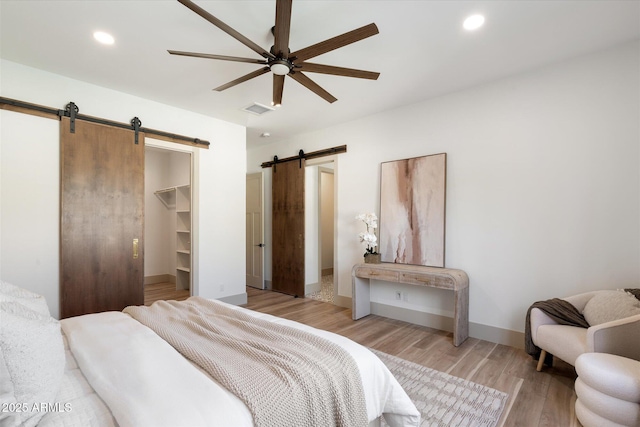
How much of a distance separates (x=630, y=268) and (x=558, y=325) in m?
0.82

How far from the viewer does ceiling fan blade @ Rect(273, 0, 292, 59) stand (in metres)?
1.72


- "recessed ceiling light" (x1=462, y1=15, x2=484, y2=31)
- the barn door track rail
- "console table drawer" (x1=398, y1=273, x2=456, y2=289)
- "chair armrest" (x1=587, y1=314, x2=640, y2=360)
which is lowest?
"chair armrest" (x1=587, y1=314, x2=640, y2=360)

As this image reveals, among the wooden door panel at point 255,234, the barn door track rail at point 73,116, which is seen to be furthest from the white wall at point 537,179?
the barn door track rail at point 73,116

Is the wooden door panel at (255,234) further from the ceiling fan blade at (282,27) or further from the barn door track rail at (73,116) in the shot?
the ceiling fan blade at (282,27)

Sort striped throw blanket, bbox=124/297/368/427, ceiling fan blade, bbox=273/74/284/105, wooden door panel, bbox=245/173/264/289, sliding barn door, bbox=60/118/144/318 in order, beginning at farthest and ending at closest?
wooden door panel, bbox=245/173/264/289
sliding barn door, bbox=60/118/144/318
ceiling fan blade, bbox=273/74/284/105
striped throw blanket, bbox=124/297/368/427

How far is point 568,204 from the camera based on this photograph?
2.89 meters

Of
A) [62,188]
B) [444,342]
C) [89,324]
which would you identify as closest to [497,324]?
[444,342]

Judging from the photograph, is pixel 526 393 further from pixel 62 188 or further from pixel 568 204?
pixel 62 188

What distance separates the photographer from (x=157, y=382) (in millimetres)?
1194

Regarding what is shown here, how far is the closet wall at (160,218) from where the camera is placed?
20.3 feet

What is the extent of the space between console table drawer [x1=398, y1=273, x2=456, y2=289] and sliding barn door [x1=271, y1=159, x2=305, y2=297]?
2.19 meters

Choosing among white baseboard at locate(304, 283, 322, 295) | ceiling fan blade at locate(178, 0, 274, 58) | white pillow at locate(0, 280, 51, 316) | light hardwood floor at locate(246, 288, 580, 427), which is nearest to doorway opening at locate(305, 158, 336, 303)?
white baseboard at locate(304, 283, 322, 295)

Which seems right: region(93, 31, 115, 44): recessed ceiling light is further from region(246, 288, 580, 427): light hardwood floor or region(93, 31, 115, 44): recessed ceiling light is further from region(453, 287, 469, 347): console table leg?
region(453, 287, 469, 347): console table leg

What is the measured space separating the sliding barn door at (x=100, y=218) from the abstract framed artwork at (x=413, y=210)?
3.17 m
